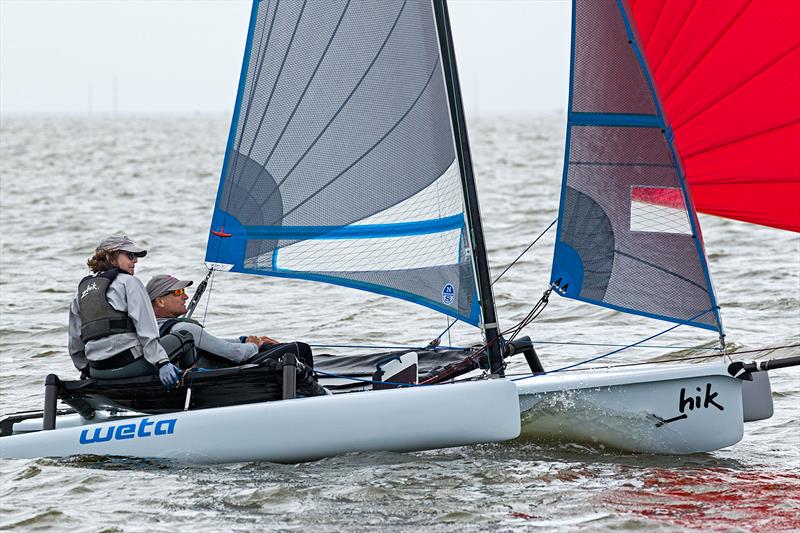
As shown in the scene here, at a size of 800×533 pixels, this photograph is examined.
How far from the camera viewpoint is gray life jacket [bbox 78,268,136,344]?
20.5 ft

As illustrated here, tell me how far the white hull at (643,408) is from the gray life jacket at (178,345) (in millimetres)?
1782

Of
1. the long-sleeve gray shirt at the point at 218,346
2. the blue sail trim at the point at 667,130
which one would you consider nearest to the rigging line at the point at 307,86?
the long-sleeve gray shirt at the point at 218,346

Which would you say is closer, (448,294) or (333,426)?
(333,426)

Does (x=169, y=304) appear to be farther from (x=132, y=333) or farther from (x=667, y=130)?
(x=667, y=130)

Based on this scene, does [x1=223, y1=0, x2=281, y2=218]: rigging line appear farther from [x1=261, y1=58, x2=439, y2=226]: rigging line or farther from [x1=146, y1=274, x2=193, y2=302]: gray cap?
[x1=146, y1=274, x2=193, y2=302]: gray cap

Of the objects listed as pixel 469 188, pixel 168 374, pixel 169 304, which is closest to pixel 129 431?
pixel 168 374

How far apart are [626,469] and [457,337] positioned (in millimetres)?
4214

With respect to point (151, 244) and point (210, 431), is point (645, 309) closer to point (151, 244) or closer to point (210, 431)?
point (210, 431)

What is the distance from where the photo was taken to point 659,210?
6.41 meters

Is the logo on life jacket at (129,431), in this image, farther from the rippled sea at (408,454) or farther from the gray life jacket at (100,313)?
the gray life jacket at (100,313)

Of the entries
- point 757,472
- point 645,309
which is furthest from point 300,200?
point 757,472

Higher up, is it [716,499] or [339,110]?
[339,110]

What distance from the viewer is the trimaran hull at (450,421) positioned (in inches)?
241

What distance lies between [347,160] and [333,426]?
1.55 metres
